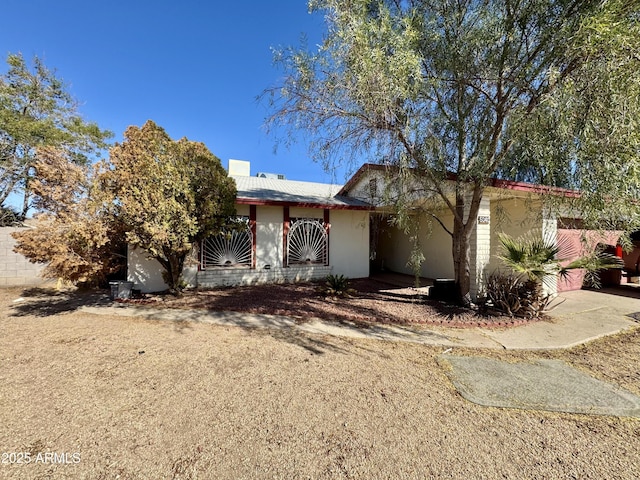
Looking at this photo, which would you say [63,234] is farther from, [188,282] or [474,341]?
[474,341]

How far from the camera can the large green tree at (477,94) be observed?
414cm

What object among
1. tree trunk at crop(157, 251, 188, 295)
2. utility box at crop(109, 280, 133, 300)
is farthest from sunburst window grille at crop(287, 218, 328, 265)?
utility box at crop(109, 280, 133, 300)

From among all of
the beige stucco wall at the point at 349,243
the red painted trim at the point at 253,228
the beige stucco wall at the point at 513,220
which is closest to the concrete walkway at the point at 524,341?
the beige stucco wall at the point at 513,220

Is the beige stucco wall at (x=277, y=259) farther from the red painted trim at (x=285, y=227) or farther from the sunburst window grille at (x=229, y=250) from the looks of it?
the sunburst window grille at (x=229, y=250)

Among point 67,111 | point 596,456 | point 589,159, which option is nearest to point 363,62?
point 589,159

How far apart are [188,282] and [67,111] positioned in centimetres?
1478

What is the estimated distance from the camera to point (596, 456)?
230 cm

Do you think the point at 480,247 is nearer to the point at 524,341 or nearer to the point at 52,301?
the point at 524,341

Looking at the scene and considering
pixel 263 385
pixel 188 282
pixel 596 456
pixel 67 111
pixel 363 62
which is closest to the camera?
pixel 596 456

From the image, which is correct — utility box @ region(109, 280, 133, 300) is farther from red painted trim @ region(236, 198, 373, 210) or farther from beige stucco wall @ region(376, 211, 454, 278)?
beige stucco wall @ region(376, 211, 454, 278)

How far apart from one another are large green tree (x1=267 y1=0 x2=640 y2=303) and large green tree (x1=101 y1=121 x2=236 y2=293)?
7.56 ft

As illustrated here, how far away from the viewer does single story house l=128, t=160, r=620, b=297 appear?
7.48 metres

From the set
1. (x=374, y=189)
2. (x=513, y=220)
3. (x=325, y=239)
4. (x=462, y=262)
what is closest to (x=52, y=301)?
(x=325, y=239)

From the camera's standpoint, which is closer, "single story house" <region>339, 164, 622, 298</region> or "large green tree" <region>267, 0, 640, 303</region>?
"large green tree" <region>267, 0, 640, 303</region>
